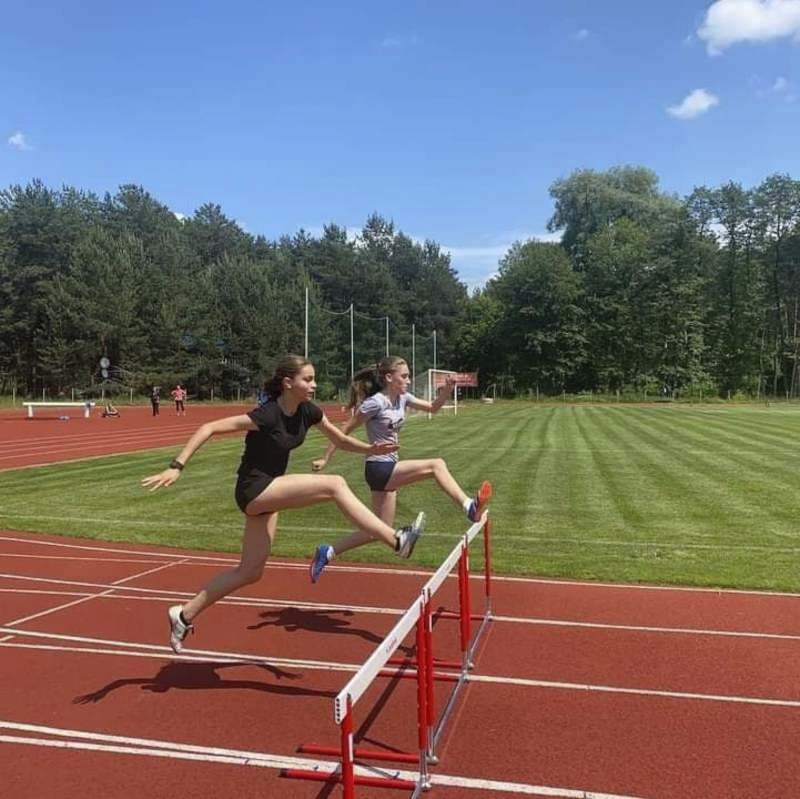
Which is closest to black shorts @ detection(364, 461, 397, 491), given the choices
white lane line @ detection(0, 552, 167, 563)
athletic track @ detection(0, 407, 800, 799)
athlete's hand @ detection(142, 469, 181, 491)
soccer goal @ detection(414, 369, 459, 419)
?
athletic track @ detection(0, 407, 800, 799)

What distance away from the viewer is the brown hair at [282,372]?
4.79 metres

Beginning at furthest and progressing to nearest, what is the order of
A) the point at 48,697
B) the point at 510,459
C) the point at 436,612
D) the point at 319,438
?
the point at 319,438 → the point at 510,459 → the point at 436,612 → the point at 48,697

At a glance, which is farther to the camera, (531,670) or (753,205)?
(753,205)

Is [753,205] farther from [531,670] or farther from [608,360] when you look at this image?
[531,670]

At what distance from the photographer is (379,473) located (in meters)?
6.17

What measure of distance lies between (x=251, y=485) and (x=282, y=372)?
2.45 feet

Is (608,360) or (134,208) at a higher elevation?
(134,208)

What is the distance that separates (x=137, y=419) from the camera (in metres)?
40.8

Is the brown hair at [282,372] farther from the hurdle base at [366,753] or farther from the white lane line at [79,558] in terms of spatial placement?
the white lane line at [79,558]

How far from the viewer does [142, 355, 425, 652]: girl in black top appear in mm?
4652

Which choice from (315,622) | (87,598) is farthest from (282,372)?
(87,598)

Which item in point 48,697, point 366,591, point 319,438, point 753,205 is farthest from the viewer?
point 753,205

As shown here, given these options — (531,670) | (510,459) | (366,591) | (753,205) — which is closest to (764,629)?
(531,670)

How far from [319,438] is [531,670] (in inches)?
840
